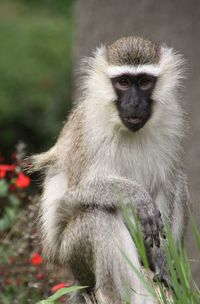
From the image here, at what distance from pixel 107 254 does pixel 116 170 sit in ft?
2.26

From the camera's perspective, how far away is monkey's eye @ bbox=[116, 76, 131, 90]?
683 centimetres

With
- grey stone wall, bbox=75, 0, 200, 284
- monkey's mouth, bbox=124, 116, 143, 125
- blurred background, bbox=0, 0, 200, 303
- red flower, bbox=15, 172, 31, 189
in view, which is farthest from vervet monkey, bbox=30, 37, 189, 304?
grey stone wall, bbox=75, 0, 200, 284

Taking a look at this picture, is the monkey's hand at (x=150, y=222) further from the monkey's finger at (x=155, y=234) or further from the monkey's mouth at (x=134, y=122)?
the monkey's mouth at (x=134, y=122)

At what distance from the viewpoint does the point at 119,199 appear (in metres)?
6.71

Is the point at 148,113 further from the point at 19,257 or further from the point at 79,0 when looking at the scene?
the point at 79,0

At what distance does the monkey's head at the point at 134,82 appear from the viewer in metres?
6.76

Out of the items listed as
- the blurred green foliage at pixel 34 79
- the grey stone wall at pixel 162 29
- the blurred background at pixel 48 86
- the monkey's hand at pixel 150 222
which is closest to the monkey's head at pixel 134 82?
the monkey's hand at pixel 150 222

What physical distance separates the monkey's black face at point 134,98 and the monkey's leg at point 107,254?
65cm

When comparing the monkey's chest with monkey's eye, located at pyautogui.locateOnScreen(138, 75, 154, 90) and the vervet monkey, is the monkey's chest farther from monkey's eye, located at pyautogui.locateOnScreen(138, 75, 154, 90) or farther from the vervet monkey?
monkey's eye, located at pyautogui.locateOnScreen(138, 75, 154, 90)

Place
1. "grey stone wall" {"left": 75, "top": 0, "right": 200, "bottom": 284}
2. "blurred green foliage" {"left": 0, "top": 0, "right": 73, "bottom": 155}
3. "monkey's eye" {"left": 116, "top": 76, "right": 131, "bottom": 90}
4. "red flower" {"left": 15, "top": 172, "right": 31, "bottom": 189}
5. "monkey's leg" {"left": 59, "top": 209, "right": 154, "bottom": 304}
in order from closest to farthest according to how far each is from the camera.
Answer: "monkey's leg" {"left": 59, "top": 209, "right": 154, "bottom": 304} → "monkey's eye" {"left": 116, "top": 76, "right": 131, "bottom": 90} → "red flower" {"left": 15, "top": 172, "right": 31, "bottom": 189} → "grey stone wall" {"left": 75, "top": 0, "right": 200, "bottom": 284} → "blurred green foliage" {"left": 0, "top": 0, "right": 73, "bottom": 155}

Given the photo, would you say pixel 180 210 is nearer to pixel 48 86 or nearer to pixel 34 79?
pixel 48 86

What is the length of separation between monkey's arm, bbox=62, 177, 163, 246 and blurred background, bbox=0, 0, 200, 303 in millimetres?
367

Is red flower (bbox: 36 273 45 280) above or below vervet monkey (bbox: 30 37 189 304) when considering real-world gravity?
below

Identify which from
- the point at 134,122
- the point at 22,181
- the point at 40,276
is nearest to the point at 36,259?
the point at 40,276
